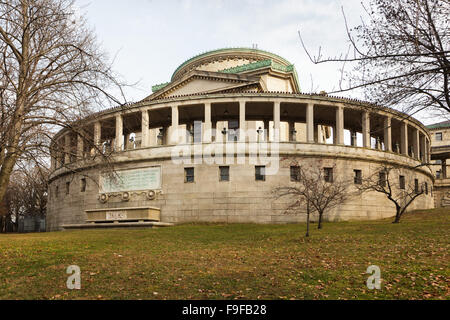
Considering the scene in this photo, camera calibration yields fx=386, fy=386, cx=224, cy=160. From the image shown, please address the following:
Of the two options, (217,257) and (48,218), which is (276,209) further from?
(48,218)

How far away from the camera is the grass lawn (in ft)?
32.4

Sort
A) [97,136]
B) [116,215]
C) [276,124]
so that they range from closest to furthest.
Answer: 1. [97,136]
2. [116,215]
3. [276,124]

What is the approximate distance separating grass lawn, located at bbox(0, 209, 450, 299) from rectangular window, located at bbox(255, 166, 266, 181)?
11.9 m

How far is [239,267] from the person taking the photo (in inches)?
504

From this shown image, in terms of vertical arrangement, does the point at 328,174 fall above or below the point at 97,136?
below

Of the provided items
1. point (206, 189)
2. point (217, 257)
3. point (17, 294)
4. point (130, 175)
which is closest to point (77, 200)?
point (130, 175)

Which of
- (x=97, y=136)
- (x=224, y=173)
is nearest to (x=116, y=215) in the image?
(x=224, y=173)

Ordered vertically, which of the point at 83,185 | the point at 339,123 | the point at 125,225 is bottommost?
the point at 125,225

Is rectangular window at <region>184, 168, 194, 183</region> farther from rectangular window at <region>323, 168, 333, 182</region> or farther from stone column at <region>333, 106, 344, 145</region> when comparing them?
stone column at <region>333, 106, 344, 145</region>

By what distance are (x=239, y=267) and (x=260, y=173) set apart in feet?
66.5

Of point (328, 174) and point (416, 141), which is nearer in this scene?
point (328, 174)

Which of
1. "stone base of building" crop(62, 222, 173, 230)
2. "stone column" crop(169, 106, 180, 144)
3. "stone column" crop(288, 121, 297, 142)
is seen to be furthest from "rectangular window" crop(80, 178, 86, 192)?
"stone column" crop(288, 121, 297, 142)

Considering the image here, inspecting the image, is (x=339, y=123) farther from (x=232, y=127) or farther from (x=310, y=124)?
(x=232, y=127)

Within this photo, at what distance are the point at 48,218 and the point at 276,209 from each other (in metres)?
29.2
